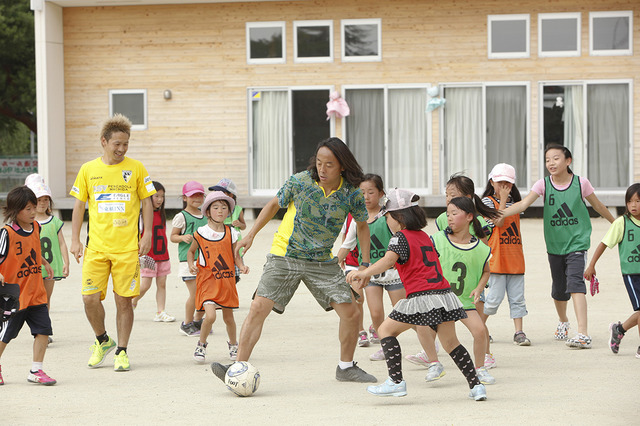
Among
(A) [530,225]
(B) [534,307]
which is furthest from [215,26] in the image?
(B) [534,307]

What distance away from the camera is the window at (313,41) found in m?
22.3

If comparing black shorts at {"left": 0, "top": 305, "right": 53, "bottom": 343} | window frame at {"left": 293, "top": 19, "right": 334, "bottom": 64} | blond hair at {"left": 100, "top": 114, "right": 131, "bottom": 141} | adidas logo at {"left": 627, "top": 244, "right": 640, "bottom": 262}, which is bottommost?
black shorts at {"left": 0, "top": 305, "right": 53, "bottom": 343}

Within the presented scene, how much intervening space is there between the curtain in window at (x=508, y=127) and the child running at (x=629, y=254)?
46.1 feet

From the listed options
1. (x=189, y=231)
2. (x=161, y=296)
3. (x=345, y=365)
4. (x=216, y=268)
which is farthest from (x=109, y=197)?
(x=161, y=296)

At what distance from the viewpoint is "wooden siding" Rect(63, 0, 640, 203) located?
21.8m

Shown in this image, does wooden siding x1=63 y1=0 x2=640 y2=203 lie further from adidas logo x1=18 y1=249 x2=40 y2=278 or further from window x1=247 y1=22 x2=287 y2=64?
adidas logo x1=18 y1=249 x2=40 y2=278

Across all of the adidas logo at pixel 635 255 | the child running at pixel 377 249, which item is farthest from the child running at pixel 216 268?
the adidas logo at pixel 635 255

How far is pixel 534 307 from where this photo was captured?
1078cm

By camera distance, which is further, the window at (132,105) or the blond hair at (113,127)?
the window at (132,105)

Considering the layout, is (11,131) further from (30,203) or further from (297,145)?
(30,203)

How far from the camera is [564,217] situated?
28.4 ft

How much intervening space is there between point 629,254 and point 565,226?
73cm

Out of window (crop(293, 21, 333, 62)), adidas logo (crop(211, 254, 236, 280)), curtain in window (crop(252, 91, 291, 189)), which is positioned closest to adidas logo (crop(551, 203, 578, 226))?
adidas logo (crop(211, 254, 236, 280))

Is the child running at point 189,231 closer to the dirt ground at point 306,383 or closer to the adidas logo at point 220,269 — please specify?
the dirt ground at point 306,383
